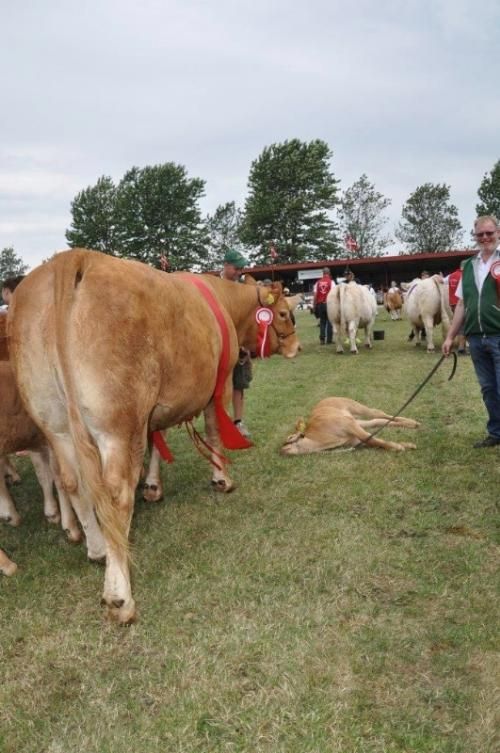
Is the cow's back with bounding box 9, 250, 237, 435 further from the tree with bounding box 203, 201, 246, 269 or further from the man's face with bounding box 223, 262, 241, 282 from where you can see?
the tree with bounding box 203, 201, 246, 269

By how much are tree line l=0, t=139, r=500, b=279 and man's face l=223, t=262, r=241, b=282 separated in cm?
5913

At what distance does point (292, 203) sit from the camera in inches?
2571

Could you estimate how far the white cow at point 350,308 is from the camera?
48.1ft

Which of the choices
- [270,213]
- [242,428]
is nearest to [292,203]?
[270,213]

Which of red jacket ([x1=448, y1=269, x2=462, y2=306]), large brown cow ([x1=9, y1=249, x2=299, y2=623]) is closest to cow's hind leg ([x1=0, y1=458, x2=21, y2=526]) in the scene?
large brown cow ([x1=9, y1=249, x2=299, y2=623])

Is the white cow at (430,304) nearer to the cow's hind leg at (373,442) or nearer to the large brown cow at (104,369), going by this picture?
the cow's hind leg at (373,442)

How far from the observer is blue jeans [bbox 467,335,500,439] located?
595 cm

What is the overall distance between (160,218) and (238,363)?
6534 cm

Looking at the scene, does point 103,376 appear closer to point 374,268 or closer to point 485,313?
point 485,313

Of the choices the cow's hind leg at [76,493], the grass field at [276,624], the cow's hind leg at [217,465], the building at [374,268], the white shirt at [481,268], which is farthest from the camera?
the building at [374,268]

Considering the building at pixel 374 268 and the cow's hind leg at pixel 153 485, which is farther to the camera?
the building at pixel 374 268

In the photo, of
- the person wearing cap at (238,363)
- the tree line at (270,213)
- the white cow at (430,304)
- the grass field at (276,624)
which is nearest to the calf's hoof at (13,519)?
the grass field at (276,624)

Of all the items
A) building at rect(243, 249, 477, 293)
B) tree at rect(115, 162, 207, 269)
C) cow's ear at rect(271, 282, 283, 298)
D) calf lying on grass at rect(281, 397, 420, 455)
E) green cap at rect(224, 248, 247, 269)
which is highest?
tree at rect(115, 162, 207, 269)

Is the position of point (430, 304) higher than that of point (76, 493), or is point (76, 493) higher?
point (430, 304)
